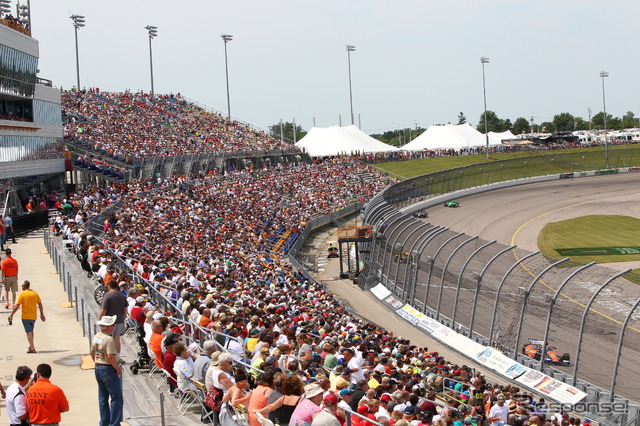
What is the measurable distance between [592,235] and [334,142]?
3486 cm

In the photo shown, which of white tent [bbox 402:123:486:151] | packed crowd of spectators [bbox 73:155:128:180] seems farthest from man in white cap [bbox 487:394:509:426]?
white tent [bbox 402:123:486:151]

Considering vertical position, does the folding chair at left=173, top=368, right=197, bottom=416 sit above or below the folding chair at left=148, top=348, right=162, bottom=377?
below

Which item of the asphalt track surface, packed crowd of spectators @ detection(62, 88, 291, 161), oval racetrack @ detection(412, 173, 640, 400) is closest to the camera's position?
the asphalt track surface

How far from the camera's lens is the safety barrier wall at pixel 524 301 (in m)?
15.8

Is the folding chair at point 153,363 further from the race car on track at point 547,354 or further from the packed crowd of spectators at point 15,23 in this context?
the packed crowd of spectators at point 15,23

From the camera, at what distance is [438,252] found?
907 inches

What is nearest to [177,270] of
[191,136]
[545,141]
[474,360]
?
[474,360]

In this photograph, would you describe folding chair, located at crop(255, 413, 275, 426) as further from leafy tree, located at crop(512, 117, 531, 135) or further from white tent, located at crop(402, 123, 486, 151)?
leafy tree, located at crop(512, 117, 531, 135)

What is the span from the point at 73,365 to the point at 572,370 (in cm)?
1059

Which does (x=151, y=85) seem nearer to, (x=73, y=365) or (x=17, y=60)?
(x=17, y=60)

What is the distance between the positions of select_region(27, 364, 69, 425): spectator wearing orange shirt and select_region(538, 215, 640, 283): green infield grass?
30.8 meters

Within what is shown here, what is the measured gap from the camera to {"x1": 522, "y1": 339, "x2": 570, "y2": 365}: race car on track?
1686 centimetres

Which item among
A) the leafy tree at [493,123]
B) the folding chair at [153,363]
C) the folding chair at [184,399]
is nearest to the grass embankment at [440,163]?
the folding chair at [153,363]

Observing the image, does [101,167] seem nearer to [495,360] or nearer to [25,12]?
[25,12]
